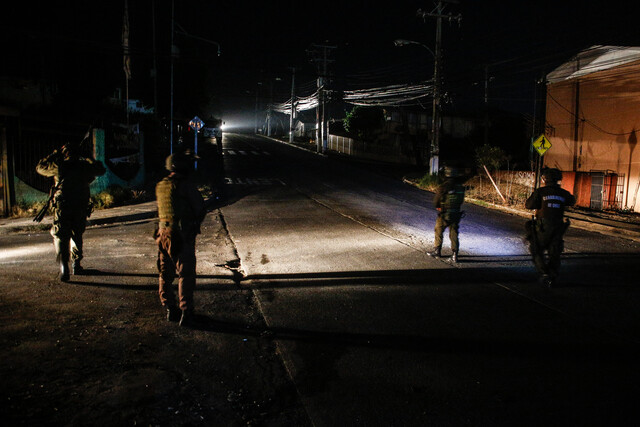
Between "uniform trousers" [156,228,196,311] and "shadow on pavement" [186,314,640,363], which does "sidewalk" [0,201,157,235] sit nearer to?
"uniform trousers" [156,228,196,311]

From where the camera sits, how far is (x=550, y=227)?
665cm

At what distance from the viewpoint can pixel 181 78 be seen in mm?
38344

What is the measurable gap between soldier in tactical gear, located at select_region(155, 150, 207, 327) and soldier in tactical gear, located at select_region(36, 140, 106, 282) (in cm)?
232

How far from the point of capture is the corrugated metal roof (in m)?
17.6

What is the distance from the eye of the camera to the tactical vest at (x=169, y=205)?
482cm

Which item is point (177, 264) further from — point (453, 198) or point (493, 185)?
point (493, 185)

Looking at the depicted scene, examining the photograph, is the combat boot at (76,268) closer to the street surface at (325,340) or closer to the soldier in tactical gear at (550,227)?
the street surface at (325,340)

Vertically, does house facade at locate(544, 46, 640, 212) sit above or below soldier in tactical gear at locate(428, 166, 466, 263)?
above

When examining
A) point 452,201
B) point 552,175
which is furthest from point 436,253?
point 552,175

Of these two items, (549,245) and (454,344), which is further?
(549,245)

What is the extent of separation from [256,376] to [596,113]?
20.4 meters

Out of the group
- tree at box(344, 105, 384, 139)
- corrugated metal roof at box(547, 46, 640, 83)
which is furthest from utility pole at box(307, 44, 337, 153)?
corrugated metal roof at box(547, 46, 640, 83)

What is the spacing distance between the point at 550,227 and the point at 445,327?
9.43 feet

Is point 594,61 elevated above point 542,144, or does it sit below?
above
